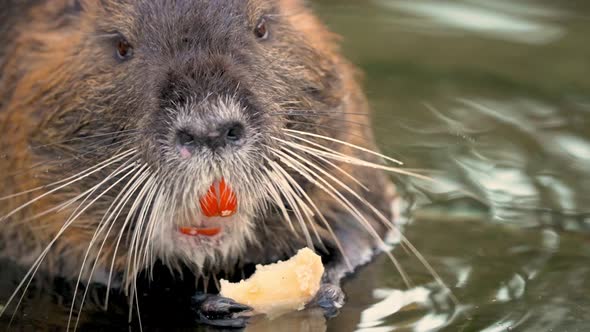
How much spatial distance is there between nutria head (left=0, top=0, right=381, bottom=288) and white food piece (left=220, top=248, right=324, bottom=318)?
0.14m

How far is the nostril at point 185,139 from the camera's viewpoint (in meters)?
4.48

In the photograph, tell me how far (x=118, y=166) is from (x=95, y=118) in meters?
0.20

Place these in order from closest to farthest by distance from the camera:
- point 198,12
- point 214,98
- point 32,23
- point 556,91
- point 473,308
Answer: point 214,98 < point 198,12 < point 473,308 < point 32,23 < point 556,91

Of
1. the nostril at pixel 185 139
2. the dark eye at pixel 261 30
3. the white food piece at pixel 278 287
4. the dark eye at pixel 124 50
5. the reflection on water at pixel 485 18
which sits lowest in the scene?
the white food piece at pixel 278 287

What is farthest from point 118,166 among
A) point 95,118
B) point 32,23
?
point 32,23

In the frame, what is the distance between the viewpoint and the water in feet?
17.0

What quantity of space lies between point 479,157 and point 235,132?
2036mm

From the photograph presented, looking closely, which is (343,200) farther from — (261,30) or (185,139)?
(185,139)

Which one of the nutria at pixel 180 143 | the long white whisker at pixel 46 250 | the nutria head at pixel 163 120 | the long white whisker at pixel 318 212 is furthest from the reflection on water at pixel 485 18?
the long white whisker at pixel 46 250

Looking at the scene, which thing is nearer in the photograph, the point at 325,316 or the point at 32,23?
the point at 325,316

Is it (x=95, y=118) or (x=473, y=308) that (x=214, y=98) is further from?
(x=473, y=308)

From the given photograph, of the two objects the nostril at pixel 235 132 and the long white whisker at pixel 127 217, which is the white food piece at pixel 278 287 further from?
the nostril at pixel 235 132

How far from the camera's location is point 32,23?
18.2 feet

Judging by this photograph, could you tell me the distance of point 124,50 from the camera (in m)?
4.99
